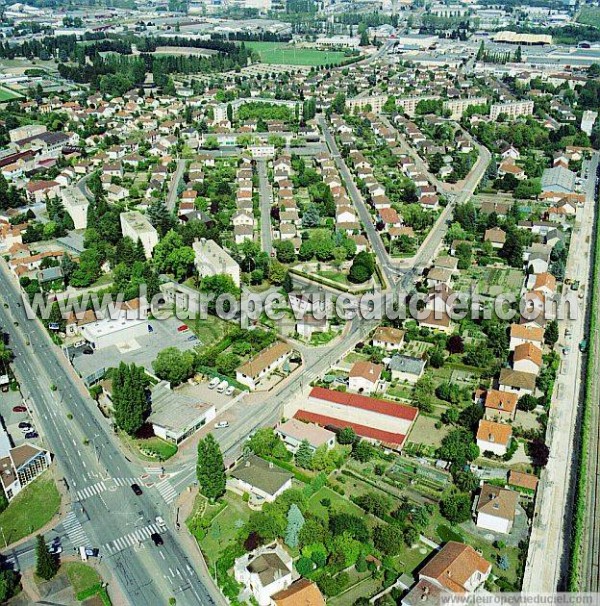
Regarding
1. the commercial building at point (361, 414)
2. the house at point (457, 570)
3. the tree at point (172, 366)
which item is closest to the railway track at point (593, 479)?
the house at point (457, 570)

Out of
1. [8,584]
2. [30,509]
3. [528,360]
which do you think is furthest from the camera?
[528,360]

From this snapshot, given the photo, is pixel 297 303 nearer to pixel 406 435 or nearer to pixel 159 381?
pixel 159 381

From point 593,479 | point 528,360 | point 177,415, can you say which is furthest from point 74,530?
point 528,360

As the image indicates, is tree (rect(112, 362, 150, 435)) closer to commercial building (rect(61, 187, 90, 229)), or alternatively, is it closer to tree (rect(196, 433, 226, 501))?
tree (rect(196, 433, 226, 501))

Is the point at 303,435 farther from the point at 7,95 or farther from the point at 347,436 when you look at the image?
the point at 7,95

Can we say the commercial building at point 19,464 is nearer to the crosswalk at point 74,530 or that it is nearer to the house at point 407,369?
the crosswalk at point 74,530
